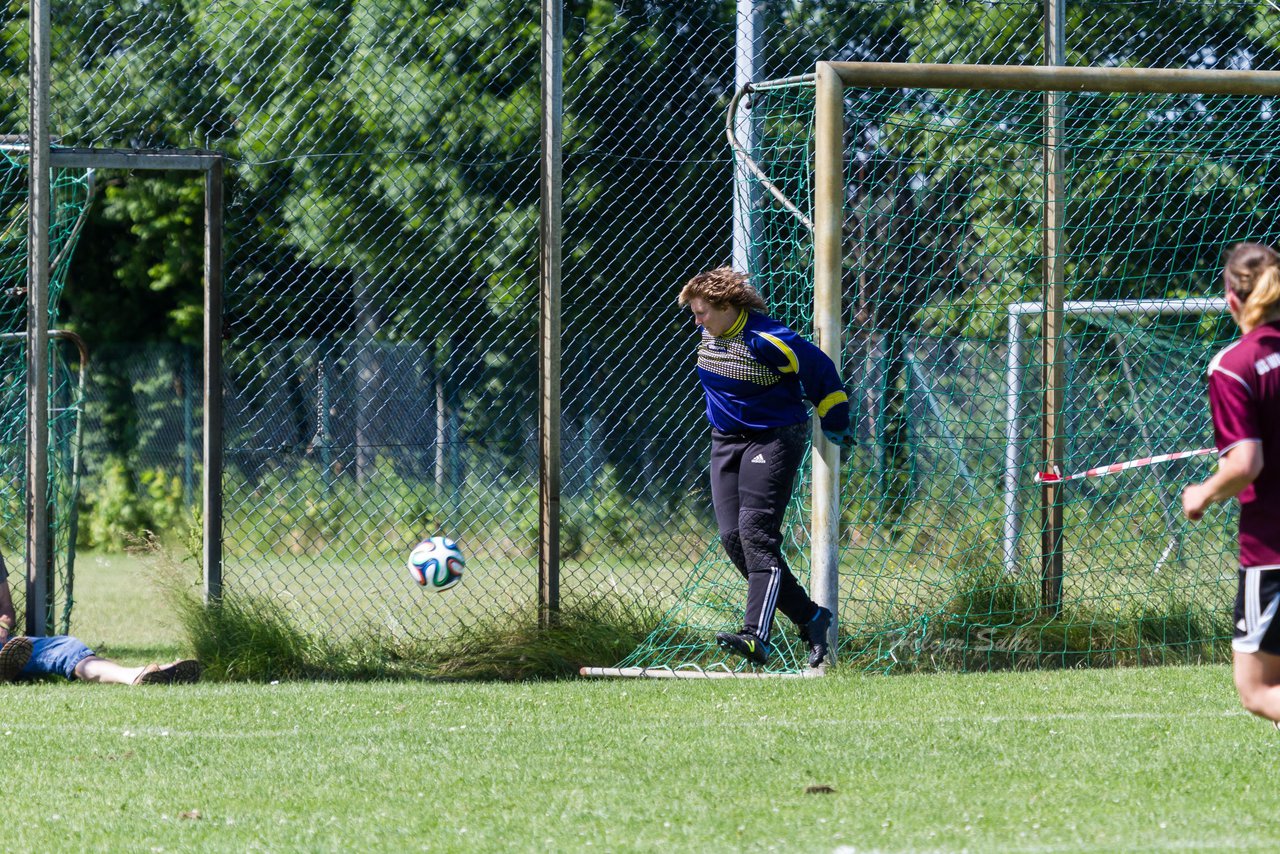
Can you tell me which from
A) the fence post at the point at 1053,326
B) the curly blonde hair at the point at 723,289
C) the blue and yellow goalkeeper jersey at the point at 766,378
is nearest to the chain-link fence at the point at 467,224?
the fence post at the point at 1053,326

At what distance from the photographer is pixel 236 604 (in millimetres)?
7555

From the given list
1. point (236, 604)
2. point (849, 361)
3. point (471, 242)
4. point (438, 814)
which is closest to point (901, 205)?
point (849, 361)

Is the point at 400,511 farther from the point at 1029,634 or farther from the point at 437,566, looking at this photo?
the point at 1029,634

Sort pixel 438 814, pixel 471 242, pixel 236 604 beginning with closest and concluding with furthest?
1. pixel 438 814
2. pixel 236 604
3. pixel 471 242

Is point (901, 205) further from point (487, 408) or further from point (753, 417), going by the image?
point (487, 408)

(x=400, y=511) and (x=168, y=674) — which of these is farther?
(x=400, y=511)

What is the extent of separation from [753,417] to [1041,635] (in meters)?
2.10

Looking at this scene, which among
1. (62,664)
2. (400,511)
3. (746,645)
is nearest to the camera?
(746,645)

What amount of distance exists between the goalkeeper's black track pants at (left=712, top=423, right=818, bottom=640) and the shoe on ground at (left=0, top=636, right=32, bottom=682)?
352 cm

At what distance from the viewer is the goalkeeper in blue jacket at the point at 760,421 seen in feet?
22.9

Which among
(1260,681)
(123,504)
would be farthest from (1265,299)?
(123,504)

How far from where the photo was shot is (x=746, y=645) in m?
6.80

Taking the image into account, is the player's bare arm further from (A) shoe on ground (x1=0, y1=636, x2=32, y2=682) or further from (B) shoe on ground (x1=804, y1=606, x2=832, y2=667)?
(A) shoe on ground (x1=0, y1=636, x2=32, y2=682)

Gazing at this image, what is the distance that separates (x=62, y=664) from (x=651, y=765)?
3.77 m
